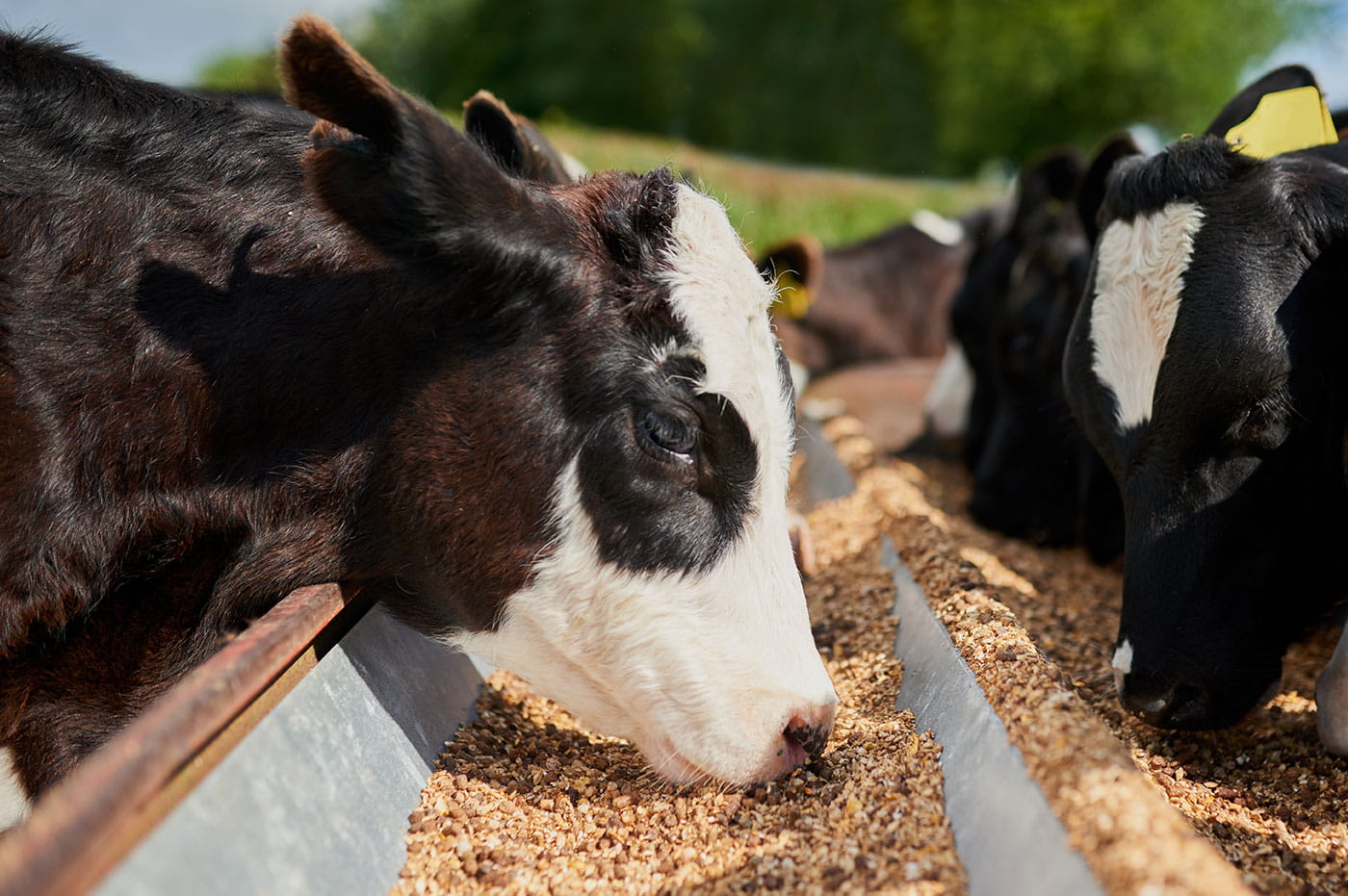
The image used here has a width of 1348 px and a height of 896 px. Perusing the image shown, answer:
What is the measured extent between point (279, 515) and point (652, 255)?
3.24 ft

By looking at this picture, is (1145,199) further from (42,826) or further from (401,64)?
(401,64)

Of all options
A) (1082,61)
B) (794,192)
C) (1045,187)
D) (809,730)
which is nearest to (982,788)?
(809,730)

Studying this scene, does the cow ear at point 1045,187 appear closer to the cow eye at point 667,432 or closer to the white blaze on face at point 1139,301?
the white blaze on face at point 1139,301

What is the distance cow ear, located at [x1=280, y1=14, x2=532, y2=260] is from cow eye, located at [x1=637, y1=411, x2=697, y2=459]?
1.56ft

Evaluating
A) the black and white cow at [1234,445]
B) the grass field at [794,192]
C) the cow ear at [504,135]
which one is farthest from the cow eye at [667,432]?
the grass field at [794,192]

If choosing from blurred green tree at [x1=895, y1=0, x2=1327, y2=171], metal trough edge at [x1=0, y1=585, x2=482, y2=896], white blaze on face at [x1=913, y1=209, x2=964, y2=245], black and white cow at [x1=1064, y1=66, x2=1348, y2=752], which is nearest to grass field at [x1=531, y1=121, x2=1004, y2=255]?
white blaze on face at [x1=913, y1=209, x2=964, y2=245]

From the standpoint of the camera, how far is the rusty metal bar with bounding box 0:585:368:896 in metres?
1.25

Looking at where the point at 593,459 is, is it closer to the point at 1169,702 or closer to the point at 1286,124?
the point at 1169,702

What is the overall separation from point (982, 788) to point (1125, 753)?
25 centimetres

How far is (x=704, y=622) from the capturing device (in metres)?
2.27

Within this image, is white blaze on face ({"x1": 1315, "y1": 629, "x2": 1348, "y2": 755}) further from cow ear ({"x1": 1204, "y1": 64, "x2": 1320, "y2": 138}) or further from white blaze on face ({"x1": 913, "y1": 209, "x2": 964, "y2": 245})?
white blaze on face ({"x1": 913, "y1": 209, "x2": 964, "y2": 245})

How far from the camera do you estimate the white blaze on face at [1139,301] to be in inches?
117

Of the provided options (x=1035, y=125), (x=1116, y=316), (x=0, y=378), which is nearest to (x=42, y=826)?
(x=0, y=378)

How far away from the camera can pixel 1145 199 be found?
317 cm
